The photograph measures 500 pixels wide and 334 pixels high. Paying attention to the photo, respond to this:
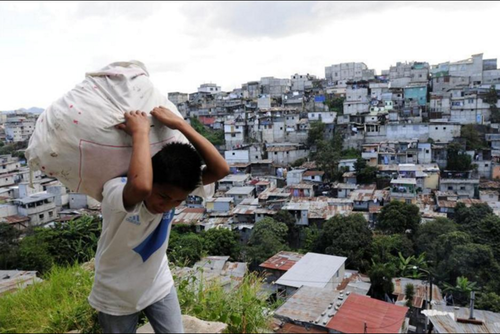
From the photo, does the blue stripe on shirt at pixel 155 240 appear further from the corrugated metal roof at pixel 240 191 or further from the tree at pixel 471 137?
the tree at pixel 471 137

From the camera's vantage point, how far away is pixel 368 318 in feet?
8.80

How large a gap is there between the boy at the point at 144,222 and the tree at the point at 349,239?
1156cm

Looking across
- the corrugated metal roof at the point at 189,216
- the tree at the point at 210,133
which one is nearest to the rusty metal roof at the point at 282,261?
the corrugated metal roof at the point at 189,216

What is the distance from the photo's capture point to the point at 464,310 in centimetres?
780

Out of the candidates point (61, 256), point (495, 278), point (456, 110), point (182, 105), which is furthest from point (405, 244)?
point (182, 105)

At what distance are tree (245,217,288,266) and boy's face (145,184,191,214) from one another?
11862 mm

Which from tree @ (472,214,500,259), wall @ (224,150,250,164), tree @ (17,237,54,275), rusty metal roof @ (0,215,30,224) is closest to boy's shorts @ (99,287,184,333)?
tree @ (17,237,54,275)

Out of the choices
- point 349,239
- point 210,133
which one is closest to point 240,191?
point 349,239

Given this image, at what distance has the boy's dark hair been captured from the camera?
59.5 inches

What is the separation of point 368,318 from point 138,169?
2072 mm

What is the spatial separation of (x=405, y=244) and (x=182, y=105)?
2721 cm

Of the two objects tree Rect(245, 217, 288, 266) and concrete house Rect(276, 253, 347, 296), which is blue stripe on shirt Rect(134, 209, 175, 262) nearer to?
concrete house Rect(276, 253, 347, 296)

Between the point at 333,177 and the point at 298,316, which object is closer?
the point at 298,316

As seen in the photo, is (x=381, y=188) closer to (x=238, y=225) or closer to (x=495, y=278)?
(x=238, y=225)
